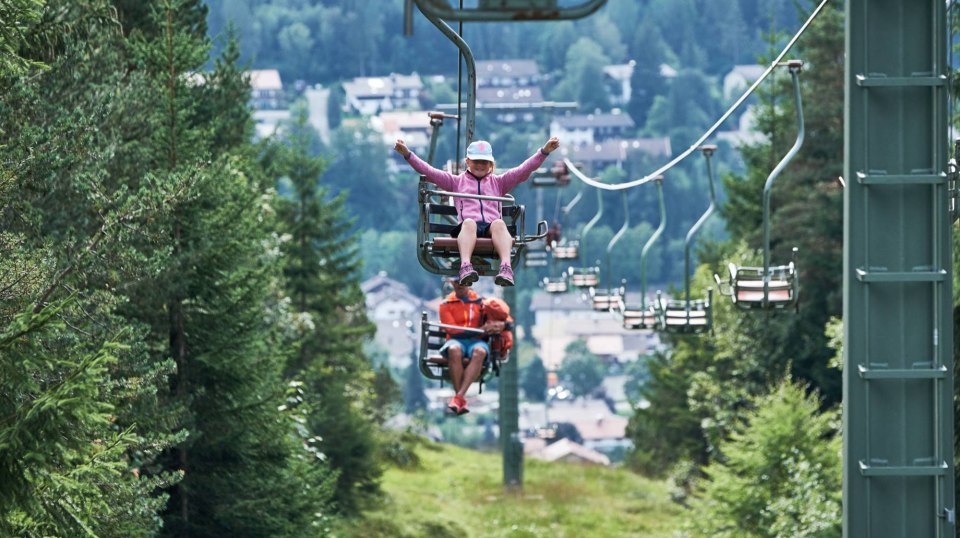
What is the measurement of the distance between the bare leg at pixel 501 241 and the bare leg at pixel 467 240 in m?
0.17

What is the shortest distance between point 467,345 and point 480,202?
3.12 m

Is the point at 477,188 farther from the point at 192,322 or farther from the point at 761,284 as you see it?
the point at 192,322

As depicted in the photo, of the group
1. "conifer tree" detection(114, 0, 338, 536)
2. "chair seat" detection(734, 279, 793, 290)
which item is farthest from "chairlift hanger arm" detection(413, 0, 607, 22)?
"conifer tree" detection(114, 0, 338, 536)

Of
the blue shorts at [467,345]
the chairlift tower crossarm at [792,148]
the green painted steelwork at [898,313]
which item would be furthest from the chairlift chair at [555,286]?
the green painted steelwork at [898,313]

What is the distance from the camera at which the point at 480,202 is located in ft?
57.3

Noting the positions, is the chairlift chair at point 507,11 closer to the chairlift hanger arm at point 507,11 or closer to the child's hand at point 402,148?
the chairlift hanger arm at point 507,11

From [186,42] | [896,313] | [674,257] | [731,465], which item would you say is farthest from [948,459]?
[674,257]

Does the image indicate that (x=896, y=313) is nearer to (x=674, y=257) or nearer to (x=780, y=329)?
(x=780, y=329)

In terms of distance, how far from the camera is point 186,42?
96.1 ft

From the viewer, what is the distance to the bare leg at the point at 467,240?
671 inches

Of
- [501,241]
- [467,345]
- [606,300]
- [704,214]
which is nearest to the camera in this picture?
[501,241]

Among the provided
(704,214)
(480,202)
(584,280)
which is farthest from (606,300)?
(480,202)

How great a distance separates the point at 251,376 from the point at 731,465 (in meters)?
17.9

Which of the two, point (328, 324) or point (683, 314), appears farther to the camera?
point (328, 324)
